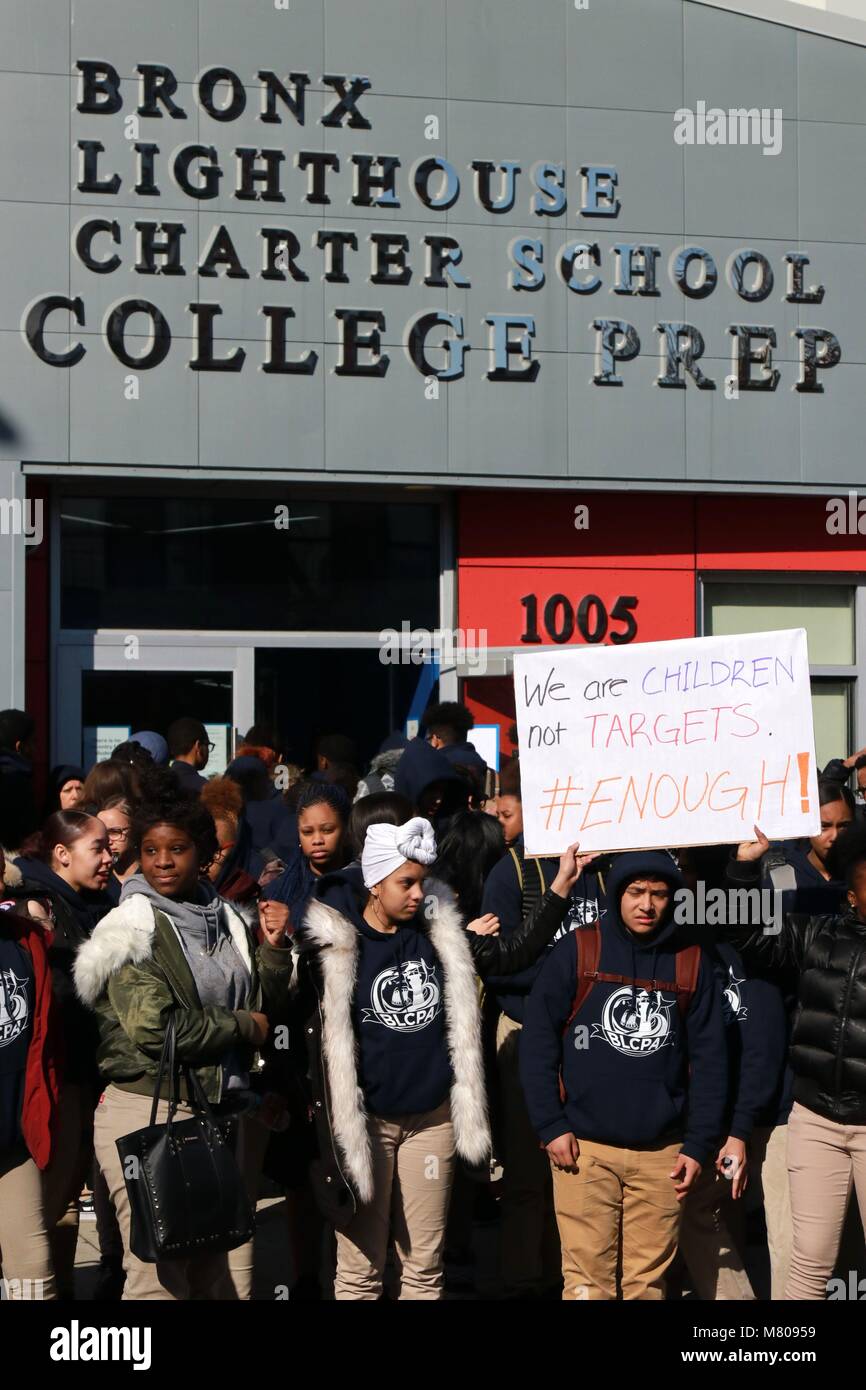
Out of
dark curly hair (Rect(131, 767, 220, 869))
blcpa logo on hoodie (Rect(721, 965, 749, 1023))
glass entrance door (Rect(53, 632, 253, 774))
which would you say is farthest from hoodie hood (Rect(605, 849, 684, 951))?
glass entrance door (Rect(53, 632, 253, 774))

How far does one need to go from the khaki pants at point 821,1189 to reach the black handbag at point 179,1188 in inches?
73.6

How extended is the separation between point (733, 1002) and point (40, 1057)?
7.81 feet

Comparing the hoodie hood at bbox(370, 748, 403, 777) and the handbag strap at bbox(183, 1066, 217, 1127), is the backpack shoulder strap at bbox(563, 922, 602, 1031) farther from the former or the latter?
the hoodie hood at bbox(370, 748, 403, 777)

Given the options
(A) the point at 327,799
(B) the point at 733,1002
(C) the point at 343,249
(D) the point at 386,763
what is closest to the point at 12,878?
(A) the point at 327,799

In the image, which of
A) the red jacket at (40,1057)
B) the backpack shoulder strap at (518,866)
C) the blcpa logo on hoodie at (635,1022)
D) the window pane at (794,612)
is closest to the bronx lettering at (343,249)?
the window pane at (794,612)

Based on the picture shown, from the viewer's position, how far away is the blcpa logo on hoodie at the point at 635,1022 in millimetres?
5609

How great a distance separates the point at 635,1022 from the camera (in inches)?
221

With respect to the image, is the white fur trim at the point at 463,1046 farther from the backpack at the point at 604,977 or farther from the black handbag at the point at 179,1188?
the black handbag at the point at 179,1188

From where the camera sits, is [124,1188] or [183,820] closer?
[124,1188]

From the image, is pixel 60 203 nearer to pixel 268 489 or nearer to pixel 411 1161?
pixel 268 489

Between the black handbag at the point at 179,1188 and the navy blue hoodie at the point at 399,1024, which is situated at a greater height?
the navy blue hoodie at the point at 399,1024

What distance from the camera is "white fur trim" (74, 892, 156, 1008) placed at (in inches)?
213

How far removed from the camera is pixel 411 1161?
5820 millimetres

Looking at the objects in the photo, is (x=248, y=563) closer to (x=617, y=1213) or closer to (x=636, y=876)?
(x=636, y=876)
